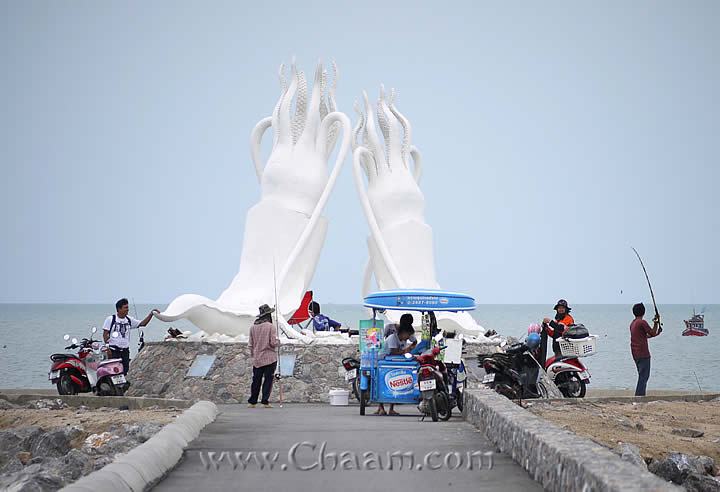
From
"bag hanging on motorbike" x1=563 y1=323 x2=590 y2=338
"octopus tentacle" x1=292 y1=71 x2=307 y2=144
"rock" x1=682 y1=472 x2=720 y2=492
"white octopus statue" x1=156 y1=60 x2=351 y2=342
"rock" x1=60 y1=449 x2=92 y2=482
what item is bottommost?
"rock" x1=682 y1=472 x2=720 y2=492

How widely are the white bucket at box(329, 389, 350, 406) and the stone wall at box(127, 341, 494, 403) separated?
954 millimetres

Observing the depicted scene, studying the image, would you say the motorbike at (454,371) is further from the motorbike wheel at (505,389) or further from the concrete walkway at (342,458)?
the motorbike wheel at (505,389)

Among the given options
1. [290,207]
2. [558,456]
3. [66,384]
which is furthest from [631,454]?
[290,207]

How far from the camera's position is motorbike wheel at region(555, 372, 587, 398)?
17938mm

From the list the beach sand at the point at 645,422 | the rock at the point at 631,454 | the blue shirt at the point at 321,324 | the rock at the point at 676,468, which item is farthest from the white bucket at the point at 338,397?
the rock at the point at 676,468

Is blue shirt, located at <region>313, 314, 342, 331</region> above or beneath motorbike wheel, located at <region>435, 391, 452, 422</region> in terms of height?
above

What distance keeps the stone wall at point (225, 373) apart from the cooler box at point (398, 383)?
4.08 metres

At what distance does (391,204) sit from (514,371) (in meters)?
9.53

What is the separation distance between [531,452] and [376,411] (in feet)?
24.2

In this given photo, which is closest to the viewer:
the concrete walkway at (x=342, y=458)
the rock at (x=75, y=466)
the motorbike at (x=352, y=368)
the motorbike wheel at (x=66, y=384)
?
the concrete walkway at (x=342, y=458)

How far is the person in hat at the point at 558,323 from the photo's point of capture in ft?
56.7

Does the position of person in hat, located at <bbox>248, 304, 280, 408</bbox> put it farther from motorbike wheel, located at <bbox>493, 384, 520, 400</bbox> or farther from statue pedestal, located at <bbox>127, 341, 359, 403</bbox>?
motorbike wheel, located at <bbox>493, 384, 520, 400</bbox>

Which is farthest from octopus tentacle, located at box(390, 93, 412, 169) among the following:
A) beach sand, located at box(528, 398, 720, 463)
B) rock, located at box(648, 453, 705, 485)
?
rock, located at box(648, 453, 705, 485)

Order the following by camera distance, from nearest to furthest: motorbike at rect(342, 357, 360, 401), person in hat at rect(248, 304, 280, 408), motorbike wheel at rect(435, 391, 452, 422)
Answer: motorbike wheel at rect(435, 391, 452, 422) < motorbike at rect(342, 357, 360, 401) < person in hat at rect(248, 304, 280, 408)
